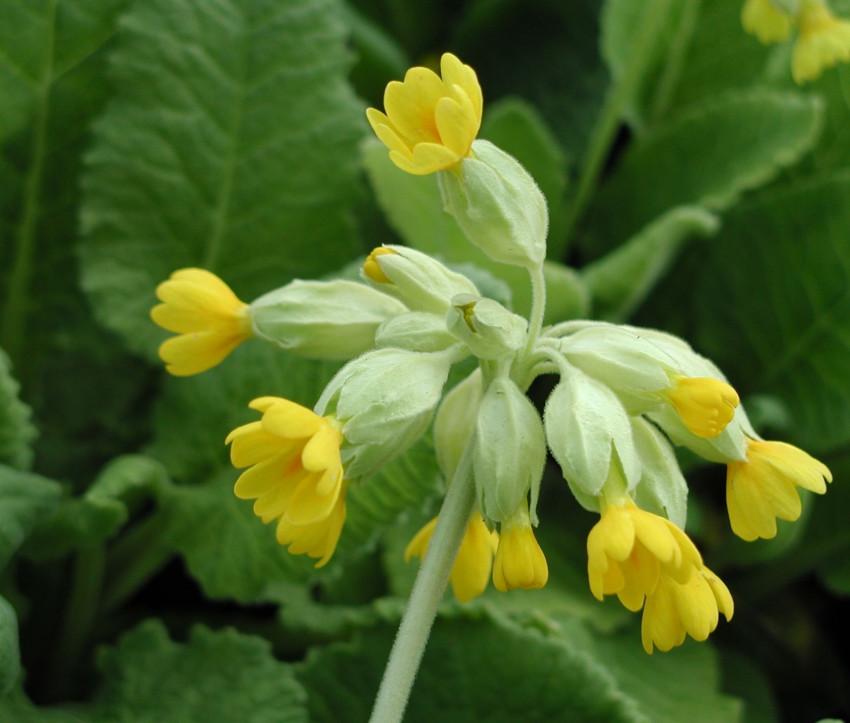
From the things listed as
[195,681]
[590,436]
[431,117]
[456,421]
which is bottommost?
[195,681]

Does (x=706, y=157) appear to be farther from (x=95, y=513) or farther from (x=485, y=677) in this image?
(x=95, y=513)

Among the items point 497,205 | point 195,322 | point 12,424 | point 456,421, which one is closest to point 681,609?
point 456,421

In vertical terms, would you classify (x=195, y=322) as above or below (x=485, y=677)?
above

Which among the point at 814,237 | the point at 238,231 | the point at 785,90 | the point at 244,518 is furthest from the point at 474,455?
→ the point at 785,90

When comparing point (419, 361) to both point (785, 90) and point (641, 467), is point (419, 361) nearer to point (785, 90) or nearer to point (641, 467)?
point (641, 467)

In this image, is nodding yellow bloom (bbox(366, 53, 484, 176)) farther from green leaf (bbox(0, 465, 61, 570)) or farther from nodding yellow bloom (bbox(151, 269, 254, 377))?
green leaf (bbox(0, 465, 61, 570))

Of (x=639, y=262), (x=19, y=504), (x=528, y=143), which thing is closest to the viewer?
(x=19, y=504)

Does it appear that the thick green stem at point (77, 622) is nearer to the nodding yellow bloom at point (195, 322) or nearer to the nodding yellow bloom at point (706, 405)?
the nodding yellow bloom at point (195, 322)

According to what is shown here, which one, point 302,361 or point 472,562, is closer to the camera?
point 472,562
